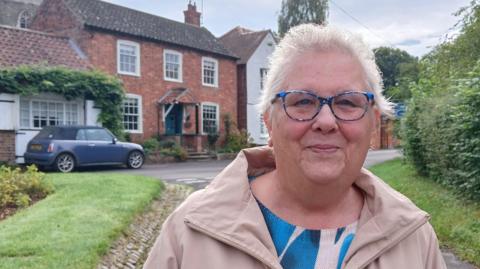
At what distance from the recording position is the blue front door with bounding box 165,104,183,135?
26.1m

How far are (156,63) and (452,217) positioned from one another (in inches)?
780

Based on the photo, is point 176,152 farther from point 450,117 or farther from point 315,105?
point 315,105

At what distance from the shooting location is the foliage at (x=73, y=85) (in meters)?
17.8

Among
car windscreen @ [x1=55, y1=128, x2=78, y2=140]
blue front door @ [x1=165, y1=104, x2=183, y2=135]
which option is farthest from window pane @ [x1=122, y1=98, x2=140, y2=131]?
car windscreen @ [x1=55, y1=128, x2=78, y2=140]

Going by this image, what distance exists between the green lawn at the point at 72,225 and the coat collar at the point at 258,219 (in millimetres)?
3132

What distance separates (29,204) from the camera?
8469 millimetres

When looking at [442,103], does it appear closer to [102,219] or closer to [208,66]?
[102,219]

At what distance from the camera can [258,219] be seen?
180cm

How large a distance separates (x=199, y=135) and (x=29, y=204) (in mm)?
17892

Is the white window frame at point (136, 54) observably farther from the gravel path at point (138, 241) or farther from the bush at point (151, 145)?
the gravel path at point (138, 241)

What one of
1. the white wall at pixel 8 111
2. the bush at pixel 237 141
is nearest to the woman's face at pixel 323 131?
the white wall at pixel 8 111

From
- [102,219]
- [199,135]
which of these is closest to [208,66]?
[199,135]

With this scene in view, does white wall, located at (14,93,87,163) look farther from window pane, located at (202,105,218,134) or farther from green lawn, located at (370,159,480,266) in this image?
green lawn, located at (370,159,480,266)

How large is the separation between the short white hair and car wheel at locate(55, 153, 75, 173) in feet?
50.0
